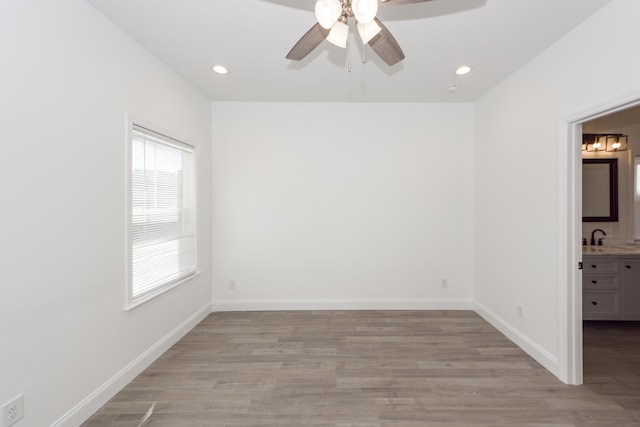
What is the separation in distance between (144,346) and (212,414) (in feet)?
3.26

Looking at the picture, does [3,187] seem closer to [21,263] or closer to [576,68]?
[21,263]

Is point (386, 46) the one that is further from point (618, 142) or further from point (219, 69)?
point (618, 142)

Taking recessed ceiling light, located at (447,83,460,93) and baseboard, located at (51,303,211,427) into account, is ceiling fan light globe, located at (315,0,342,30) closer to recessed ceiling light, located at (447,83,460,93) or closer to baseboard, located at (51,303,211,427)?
recessed ceiling light, located at (447,83,460,93)

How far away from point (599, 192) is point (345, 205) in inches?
138

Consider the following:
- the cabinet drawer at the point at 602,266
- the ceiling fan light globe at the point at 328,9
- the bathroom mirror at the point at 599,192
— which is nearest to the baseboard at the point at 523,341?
the cabinet drawer at the point at 602,266

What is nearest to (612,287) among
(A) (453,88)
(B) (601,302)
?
(B) (601,302)

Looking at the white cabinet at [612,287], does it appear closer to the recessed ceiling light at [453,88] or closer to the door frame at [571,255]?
the door frame at [571,255]

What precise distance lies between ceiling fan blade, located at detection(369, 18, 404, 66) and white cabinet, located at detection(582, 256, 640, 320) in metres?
3.37

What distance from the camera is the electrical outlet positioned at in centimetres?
142

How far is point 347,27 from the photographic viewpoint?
62.3 inches

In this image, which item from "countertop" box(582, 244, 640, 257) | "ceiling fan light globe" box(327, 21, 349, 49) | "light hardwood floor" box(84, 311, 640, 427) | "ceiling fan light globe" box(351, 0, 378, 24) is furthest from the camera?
"countertop" box(582, 244, 640, 257)

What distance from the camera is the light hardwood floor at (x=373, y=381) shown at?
6.23 feet

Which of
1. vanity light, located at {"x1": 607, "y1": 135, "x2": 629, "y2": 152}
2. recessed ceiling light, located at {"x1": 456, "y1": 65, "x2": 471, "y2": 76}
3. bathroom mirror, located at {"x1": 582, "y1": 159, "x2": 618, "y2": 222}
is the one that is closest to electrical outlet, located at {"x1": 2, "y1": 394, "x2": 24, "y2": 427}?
recessed ceiling light, located at {"x1": 456, "y1": 65, "x2": 471, "y2": 76}

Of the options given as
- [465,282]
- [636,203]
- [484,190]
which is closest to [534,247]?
[484,190]
